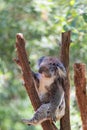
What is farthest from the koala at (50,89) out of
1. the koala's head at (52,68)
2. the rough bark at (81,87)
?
the rough bark at (81,87)

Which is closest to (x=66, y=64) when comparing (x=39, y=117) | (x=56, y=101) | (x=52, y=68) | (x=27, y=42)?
(x=52, y=68)

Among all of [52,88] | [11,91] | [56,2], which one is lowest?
[52,88]

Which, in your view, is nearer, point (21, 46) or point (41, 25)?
point (21, 46)

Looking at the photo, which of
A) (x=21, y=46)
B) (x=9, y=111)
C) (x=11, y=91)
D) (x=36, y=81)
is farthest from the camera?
(x=11, y=91)

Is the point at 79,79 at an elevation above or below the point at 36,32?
below

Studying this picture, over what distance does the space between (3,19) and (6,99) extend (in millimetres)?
974

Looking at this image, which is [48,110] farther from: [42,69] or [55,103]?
[42,69]

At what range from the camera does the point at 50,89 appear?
2.26 m

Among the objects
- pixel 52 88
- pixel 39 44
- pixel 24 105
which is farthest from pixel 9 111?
pixel 52 88

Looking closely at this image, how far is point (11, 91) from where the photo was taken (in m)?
4.93

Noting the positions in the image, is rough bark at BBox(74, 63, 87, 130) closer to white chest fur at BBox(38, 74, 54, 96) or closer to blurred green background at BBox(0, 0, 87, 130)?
white chest fur at BBox(38, 74, 54, 96)

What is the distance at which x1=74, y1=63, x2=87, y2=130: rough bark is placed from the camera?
2000mm

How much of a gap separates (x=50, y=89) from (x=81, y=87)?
26 centimetres

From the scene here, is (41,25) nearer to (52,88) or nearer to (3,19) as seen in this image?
(3,19)
